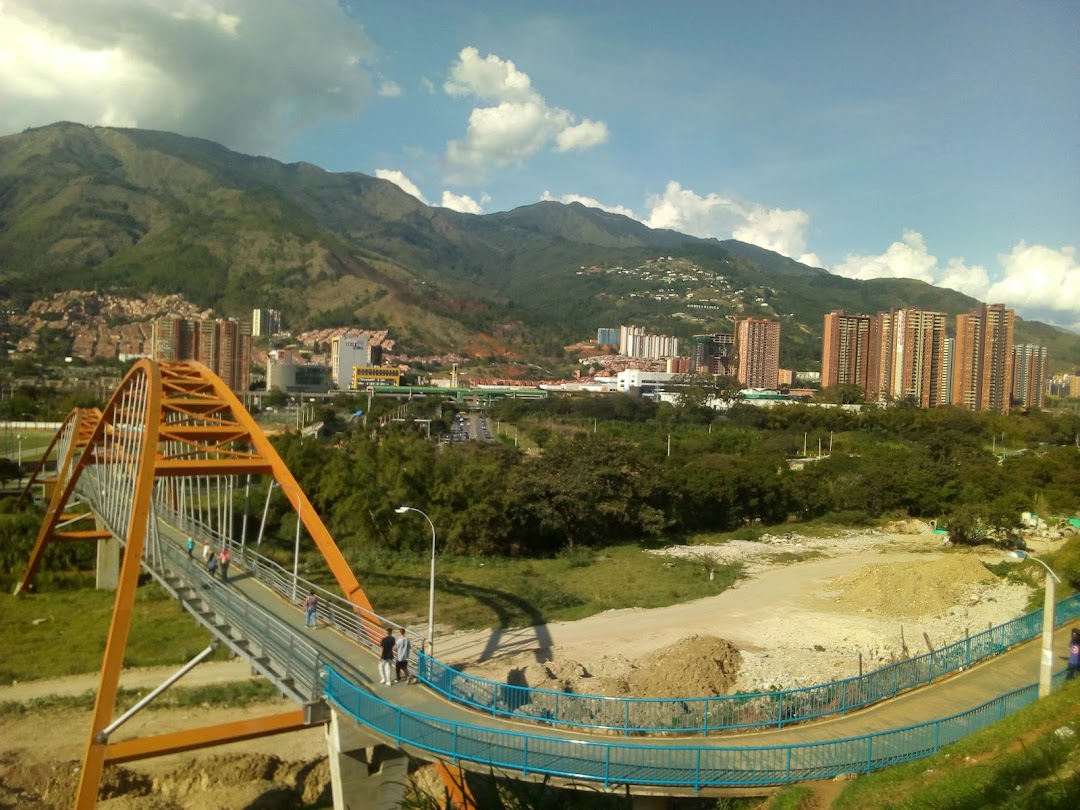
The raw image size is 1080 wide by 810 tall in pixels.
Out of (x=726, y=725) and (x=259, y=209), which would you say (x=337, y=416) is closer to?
(x=726, y=725)

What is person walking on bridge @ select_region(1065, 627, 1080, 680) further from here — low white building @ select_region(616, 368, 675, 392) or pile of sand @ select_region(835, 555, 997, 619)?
low white building @ select_region(616, 368, 675, 392)

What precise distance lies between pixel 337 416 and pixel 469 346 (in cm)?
9110

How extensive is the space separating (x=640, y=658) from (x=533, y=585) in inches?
324

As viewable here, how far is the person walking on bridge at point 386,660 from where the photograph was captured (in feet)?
38.7

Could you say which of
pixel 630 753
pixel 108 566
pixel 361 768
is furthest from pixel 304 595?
pixel 108 566

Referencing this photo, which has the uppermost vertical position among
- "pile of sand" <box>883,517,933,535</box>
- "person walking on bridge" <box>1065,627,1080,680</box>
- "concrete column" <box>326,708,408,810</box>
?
"person walking on bridge" <box>1065,627,1080,680</box>

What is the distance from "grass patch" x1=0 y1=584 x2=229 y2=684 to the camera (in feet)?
65.2

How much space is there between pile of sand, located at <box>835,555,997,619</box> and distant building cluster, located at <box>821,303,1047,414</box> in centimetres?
6568

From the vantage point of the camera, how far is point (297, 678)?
1168cm

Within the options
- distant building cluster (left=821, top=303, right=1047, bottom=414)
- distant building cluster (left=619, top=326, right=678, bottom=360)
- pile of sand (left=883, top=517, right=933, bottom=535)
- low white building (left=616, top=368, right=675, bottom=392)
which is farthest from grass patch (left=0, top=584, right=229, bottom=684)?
distant building cluster (left=619, top=326, right=678, bottom=360)

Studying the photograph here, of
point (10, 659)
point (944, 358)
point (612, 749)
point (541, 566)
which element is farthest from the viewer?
point (944, 358)

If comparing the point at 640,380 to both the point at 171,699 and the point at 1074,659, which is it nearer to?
the point at 171,699

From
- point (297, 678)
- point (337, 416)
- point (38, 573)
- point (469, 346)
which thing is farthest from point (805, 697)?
point (469, 346)

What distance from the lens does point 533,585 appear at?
27609mm
